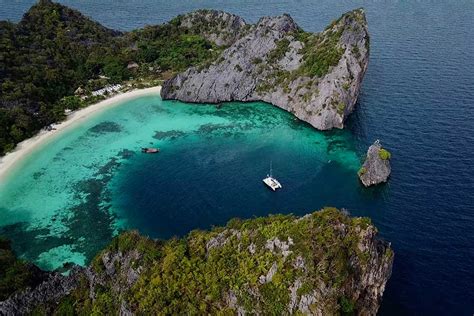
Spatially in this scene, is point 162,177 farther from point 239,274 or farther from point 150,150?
point 239,274

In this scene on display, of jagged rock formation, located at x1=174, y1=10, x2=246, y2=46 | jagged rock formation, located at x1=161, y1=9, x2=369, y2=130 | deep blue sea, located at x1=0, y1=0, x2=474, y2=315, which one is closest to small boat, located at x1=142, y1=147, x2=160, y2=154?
deep blue sea, located at x1=0, y1=0, x2=474, y2=315

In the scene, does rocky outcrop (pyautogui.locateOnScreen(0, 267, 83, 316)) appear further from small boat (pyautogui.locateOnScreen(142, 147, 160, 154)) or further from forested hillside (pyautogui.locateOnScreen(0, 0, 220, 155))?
forested hillside (pyautogui.locateOnScreen(0, 0, 220, 155))

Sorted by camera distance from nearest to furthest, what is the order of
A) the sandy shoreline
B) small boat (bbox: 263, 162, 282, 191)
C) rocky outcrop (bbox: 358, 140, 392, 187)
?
small boat (bbox: 263, 162, 282, 191) < rocky outcrop (bbox: 358, 140, 392, 187) < the sandy shoreline

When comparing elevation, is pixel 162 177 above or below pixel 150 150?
below

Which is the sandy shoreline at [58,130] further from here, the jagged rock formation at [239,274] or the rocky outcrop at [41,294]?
the jagged rock formation at [239,274]

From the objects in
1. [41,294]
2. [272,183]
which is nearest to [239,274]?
[41,294]

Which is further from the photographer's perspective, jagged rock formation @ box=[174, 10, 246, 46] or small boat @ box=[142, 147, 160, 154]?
jagged rock formation @ box=[174, 10, 246, 46]

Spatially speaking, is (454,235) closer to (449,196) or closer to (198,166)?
(449,196)
